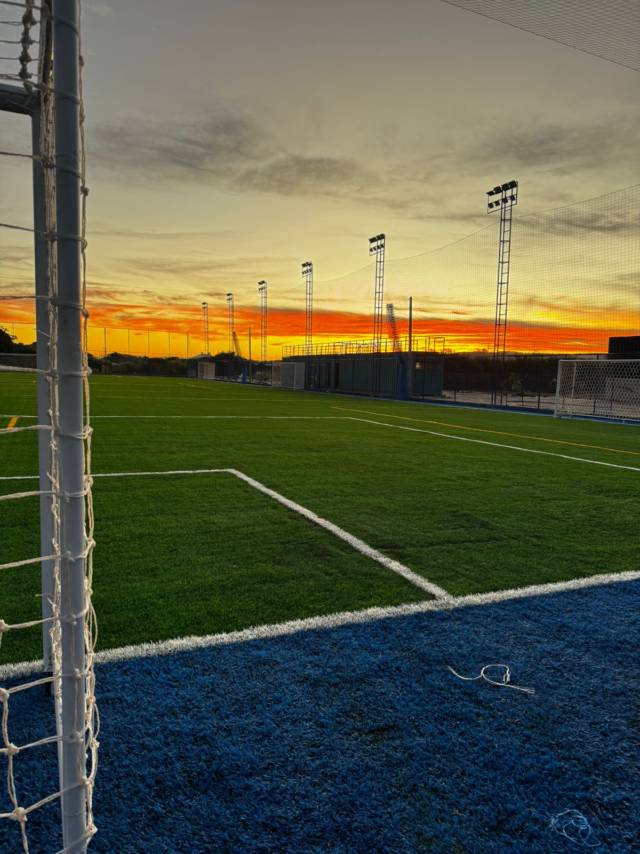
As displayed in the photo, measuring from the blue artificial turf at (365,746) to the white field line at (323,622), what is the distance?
71mm

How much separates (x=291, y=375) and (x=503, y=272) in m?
22.8

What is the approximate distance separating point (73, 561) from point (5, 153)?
1029mm

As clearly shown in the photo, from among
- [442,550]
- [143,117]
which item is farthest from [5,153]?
[143,117]

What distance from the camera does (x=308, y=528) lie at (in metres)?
4.42

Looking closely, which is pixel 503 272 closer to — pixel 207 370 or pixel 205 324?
pixel 207 370

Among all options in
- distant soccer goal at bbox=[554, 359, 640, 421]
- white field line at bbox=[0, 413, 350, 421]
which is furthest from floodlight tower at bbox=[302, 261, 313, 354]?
white field line at bbox=[0, 413, 350, 421]

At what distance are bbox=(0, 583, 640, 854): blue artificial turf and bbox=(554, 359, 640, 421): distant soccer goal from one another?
60.2 feet

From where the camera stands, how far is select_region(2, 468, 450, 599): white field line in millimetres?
3322

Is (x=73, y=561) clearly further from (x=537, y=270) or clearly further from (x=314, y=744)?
(x=537, y=270)

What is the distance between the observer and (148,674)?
2.26 metres

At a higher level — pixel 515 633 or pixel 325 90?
pixel 325 90

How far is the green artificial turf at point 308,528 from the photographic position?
9.86ft

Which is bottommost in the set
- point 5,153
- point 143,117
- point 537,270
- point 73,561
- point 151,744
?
point 151,744

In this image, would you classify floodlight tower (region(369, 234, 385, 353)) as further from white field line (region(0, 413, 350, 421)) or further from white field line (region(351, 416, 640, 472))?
white field line (region(351, 416, 640, 472))
